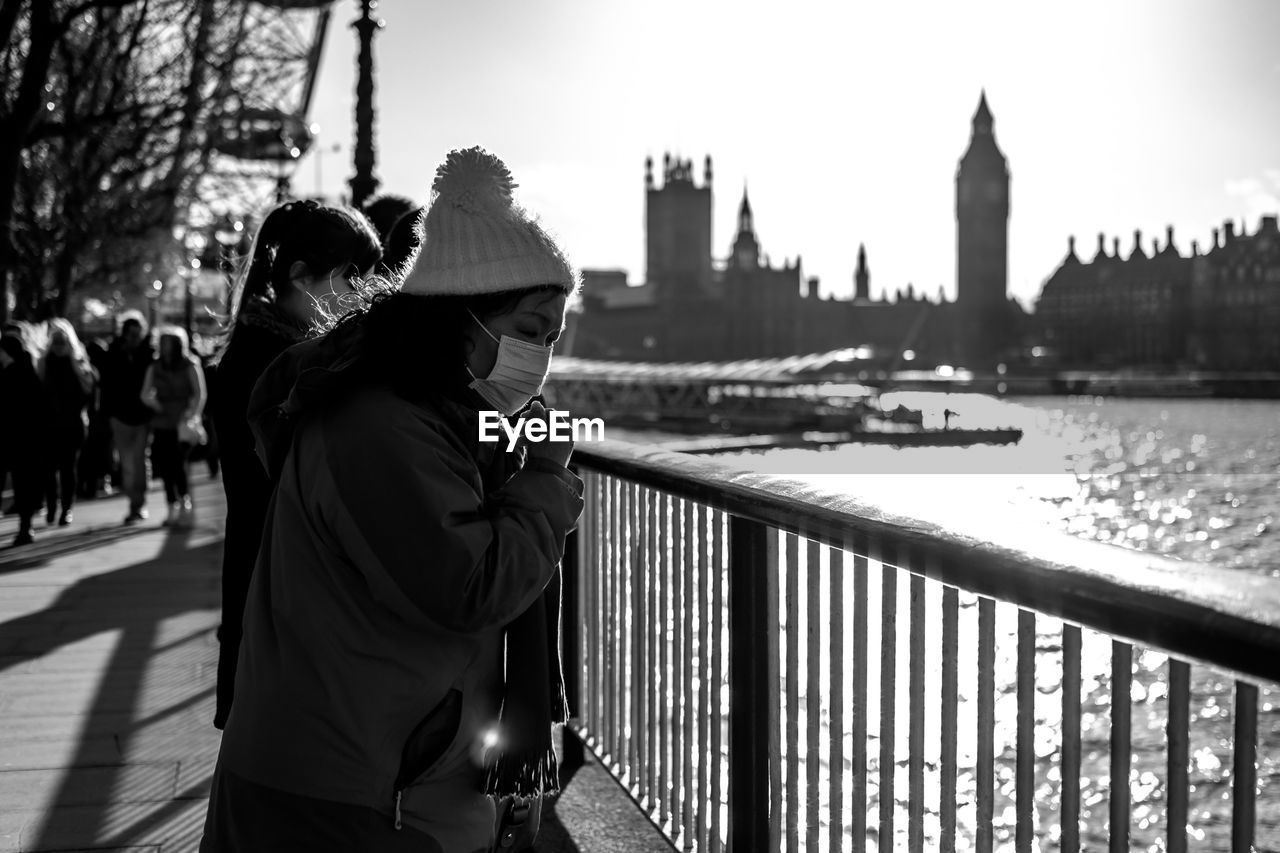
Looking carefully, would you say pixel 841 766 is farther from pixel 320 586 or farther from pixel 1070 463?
pixel 1070 463

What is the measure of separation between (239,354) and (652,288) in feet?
421

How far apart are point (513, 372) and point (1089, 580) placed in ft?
2.51

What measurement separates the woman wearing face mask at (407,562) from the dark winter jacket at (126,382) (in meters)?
8.42

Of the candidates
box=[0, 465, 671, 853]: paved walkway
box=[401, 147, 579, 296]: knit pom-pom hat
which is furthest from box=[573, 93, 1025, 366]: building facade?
box=[401, 147, 579, 296]: knit pom-pom hat

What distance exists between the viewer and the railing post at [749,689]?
8.46ft

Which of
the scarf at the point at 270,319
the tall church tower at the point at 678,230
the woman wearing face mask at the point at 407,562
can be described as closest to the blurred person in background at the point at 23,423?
the scarf at the point at 270,319

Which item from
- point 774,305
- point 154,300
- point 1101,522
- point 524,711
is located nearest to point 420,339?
point 524,711

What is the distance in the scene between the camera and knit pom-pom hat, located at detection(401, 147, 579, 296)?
1700 mm

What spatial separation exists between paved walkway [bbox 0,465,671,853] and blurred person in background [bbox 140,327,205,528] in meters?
1.42

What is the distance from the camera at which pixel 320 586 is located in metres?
1.63

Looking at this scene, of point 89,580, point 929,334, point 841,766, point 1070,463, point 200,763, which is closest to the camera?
point 841,766

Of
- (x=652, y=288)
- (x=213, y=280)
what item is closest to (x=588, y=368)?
(x=213, y=280)

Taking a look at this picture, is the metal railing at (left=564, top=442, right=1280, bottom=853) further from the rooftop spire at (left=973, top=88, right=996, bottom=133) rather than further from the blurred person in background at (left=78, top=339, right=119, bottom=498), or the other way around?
the rooftop spire at (left=973, top=88, right=996, bottom=133)

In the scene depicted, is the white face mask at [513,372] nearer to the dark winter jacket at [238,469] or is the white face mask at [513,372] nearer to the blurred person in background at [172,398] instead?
the dark winter jacket at [238,469]
